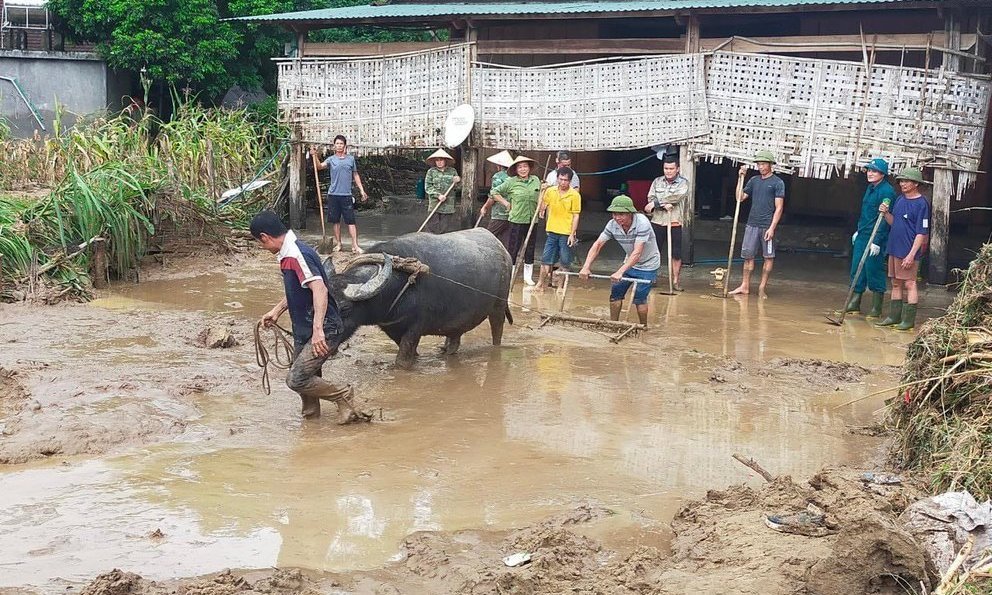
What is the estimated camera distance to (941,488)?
16.9 feet

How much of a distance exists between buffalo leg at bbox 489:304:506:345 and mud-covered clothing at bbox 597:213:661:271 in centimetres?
118

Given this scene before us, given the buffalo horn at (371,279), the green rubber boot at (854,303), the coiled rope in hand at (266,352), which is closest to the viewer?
the coiled rope in hand at (266,352)

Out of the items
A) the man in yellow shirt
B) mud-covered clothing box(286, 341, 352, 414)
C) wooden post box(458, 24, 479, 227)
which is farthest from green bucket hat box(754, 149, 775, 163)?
mud-covered clothing box(286, 341, 352, 414)

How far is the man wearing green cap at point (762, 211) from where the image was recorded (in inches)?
442

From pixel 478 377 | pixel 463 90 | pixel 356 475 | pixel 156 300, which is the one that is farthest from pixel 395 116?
pixel 356 475

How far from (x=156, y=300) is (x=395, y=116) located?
4778 millimetres

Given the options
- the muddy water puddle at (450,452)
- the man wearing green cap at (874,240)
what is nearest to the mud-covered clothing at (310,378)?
the muddy water puddle at (450,452)

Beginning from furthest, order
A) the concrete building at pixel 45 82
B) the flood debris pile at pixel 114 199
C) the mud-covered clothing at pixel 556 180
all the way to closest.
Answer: the concrete building at pixel 45 82 → the mud-covered clothing at pixel 556 180 → the flood debris pile at pixel 114 199

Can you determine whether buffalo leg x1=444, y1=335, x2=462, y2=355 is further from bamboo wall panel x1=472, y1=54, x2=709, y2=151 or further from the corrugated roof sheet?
the corrugated roof sheet

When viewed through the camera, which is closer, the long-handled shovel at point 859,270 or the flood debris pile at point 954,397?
the flood debris pile at point 954,397

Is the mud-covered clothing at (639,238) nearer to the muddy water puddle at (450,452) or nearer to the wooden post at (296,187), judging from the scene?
the muddy water puddle at (450,452)

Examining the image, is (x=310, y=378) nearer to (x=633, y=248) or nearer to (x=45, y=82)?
(x=633, y=248)

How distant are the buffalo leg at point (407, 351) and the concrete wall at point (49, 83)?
14991 millimetres

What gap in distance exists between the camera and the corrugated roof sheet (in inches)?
458
